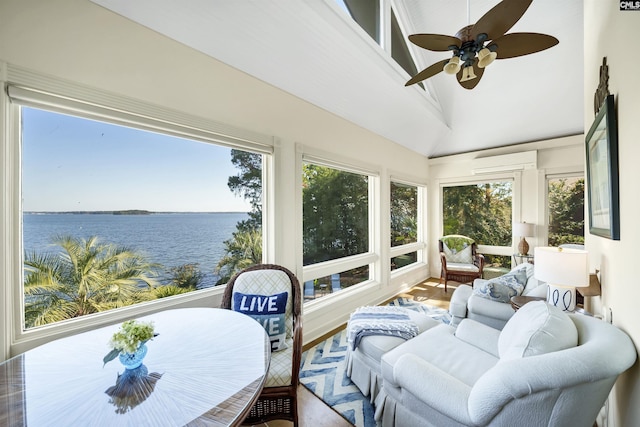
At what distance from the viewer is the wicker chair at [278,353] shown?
1450 mm

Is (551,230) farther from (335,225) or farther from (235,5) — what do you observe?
(235,5)

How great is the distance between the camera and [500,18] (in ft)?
4.61

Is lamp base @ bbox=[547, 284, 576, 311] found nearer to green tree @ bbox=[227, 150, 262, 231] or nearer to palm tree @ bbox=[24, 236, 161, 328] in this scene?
green tree @ bbox=[227, 150, 262, 231]

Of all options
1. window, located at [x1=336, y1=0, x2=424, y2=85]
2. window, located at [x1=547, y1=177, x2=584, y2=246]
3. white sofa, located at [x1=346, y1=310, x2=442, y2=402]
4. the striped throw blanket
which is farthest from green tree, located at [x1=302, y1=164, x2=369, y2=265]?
window, located at [x1=547, y1=177, x2=584, y2=246]

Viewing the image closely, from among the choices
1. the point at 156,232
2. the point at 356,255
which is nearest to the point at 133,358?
the point at 156,232

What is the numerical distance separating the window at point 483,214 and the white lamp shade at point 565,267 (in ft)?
10.5

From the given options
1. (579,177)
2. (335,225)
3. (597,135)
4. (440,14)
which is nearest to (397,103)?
(440,14)

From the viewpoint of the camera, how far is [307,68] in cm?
229

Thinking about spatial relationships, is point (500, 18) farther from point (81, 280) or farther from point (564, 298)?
point (81, 280)

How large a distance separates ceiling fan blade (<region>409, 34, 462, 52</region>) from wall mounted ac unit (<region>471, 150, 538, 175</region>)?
328 cm

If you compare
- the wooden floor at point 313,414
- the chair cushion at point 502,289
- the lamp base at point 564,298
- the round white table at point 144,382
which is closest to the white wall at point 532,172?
the chair cushion at point 502,289

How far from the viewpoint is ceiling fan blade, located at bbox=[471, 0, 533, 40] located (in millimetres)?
1286

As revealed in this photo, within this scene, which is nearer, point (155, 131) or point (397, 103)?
point (155, 131)

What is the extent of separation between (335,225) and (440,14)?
2738 mm
